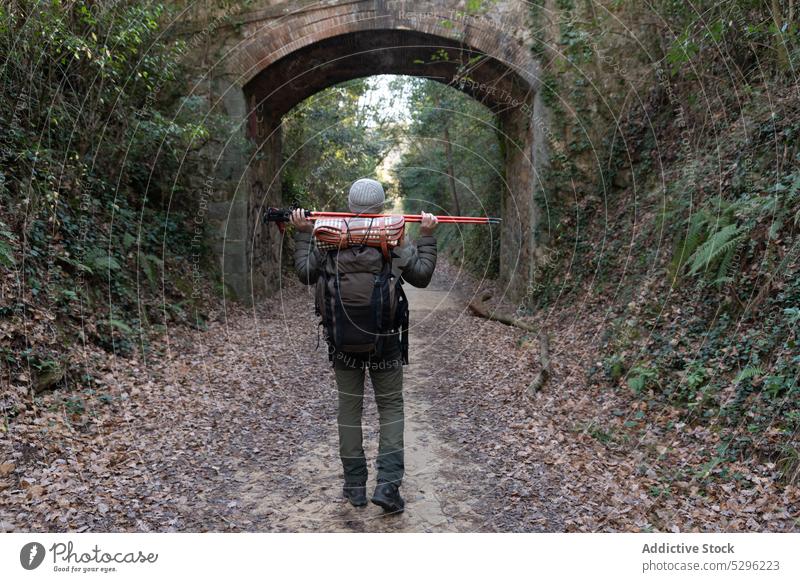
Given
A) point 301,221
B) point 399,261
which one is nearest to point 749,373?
point 399,261

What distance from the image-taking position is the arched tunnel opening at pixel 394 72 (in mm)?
13086

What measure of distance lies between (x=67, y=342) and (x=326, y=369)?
143 inches

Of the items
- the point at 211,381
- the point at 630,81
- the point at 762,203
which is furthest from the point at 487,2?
the point at 211,381

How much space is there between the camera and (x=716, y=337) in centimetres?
596

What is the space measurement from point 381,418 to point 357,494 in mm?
615

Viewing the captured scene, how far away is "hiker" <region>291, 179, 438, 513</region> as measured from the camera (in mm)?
3949

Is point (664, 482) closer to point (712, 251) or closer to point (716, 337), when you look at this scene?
point (716, 337)

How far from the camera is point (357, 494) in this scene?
4309mm

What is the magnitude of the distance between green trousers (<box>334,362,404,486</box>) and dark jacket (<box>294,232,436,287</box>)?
27.4 inches

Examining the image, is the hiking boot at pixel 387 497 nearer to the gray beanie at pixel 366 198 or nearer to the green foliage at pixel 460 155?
the gray beanie at pixel 366 198
